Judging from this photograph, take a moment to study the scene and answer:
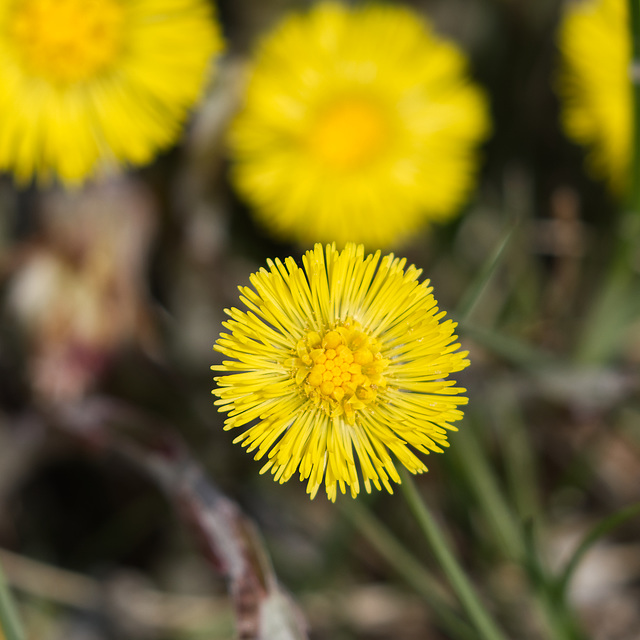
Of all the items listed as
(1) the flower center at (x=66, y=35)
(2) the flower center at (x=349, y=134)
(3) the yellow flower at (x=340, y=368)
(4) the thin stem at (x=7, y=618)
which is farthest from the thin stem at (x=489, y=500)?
(1) the flower center at (x=66, y=35)

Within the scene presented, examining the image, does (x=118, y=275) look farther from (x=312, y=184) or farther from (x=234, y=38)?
(x=234, y=38)

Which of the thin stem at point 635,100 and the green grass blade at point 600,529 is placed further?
the thin stem at point 635,100

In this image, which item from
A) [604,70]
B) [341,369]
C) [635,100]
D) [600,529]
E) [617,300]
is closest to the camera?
[341,369]

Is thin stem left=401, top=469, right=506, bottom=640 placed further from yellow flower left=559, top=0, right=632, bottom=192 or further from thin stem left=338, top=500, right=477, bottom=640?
yellow flower left=559, top=0, right=632, bottom=192

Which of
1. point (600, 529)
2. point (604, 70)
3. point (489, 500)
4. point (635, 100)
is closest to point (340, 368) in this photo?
point (600, 529)

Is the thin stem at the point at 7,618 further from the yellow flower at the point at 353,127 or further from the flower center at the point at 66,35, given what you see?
the flower center at the point at 66,35

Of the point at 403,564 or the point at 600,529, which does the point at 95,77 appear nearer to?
the point at 403,564

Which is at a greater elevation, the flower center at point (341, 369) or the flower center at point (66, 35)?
the flower center at point (66, 35)
